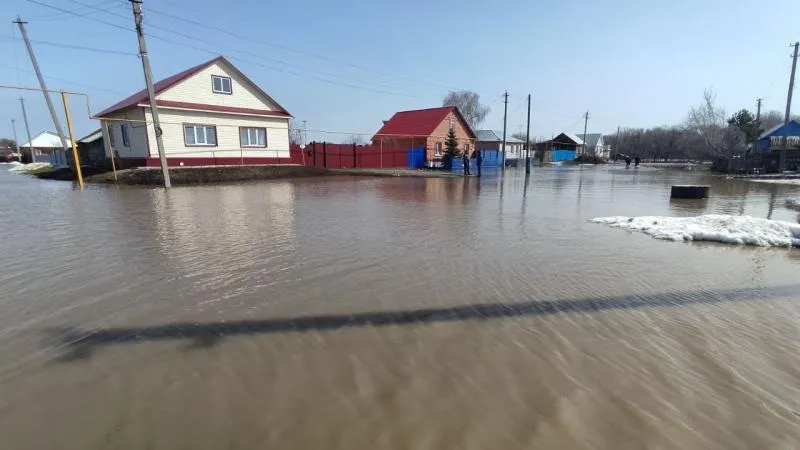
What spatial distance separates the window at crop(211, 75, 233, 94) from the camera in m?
25.0

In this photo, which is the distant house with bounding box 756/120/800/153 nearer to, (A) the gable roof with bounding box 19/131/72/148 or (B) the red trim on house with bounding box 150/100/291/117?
(B) the red trim on house with bounding box 150/100/291/117

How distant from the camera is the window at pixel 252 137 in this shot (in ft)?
86.2

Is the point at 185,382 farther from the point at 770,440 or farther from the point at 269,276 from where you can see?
the point at 770,440

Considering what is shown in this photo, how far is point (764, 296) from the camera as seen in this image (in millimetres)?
4633

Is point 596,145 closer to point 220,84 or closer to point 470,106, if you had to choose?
point 470,106

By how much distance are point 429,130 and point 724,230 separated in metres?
34.1

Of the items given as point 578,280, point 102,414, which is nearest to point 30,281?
point 102,414

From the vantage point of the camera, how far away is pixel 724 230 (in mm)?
7703

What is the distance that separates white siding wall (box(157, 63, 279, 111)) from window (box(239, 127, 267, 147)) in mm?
1511

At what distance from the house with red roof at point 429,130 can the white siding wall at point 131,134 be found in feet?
65.1

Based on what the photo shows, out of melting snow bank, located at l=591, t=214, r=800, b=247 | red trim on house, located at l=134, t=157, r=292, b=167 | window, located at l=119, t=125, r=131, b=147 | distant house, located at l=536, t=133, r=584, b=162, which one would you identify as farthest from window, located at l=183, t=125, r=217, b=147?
distant house, located at l=536, t=133, r=584, b=162

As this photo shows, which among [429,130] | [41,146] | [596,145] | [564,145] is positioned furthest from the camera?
[596,145]

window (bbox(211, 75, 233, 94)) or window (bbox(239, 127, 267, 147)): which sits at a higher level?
window (bbox(211, 75, 233, 94))

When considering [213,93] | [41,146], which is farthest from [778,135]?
[41,146]
